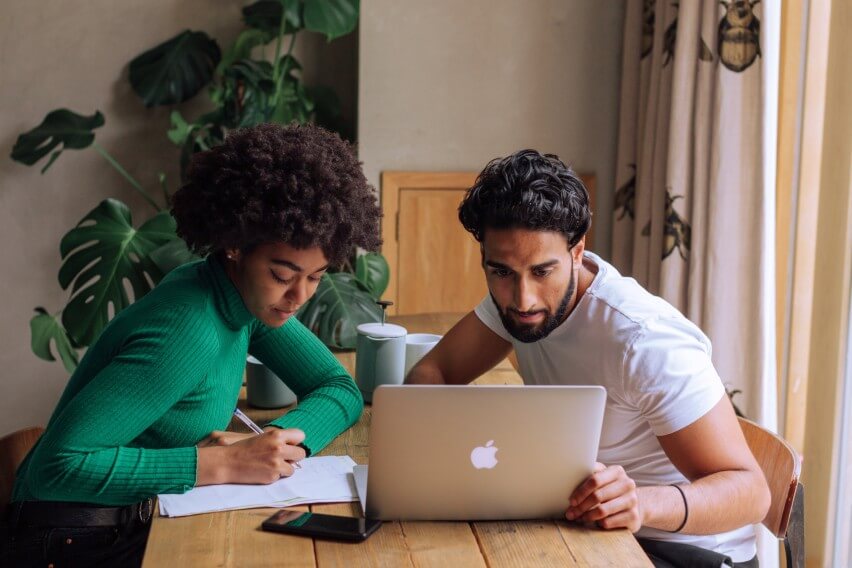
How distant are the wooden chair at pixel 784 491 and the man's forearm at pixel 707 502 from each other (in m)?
0.18

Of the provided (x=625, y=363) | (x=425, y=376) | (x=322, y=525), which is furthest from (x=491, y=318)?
(x=322, y=525)

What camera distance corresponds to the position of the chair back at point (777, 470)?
1516mm

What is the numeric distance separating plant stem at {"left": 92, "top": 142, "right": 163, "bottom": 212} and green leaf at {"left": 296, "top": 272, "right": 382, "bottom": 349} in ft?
3.26

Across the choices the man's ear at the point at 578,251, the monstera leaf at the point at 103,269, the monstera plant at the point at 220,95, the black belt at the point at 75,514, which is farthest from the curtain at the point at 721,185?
the black belt at the point at 75,514

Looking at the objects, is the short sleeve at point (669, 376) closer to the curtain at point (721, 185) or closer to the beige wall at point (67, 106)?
the curtain at point (721, 185)

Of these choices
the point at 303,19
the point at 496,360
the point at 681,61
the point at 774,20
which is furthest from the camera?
the point at 303,19

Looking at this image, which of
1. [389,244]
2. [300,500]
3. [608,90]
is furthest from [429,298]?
[300,500]

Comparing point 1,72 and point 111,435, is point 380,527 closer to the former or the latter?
point 111,435

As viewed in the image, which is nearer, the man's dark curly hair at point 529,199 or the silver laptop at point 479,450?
the silver laptop at point 479,450

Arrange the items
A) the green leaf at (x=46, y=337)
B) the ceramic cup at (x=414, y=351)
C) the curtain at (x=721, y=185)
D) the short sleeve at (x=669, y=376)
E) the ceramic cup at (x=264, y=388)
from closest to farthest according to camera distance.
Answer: the short sleeve at (x=669, y=376) → the ceramic cup at (x=264, y=388) → the ceramic cup at (x=414, y=351) → the curtain at (x=721, y=185) → the green leaf at (x=46, y=337)

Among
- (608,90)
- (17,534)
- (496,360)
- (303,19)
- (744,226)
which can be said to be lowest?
(17,534)

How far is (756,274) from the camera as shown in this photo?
234 cm

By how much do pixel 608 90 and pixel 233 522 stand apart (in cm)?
220

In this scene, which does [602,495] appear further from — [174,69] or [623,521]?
[174,69]
